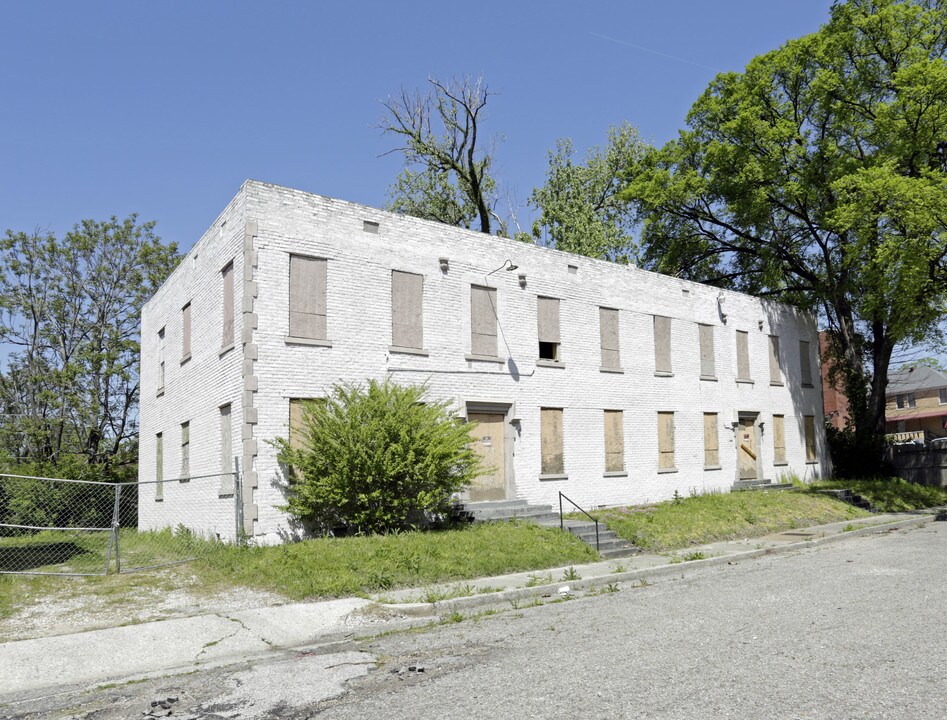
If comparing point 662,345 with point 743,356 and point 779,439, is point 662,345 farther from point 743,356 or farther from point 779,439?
point 779,439

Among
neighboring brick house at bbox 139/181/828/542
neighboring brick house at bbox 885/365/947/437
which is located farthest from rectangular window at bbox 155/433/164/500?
neighboring brick house at bbox 885/365/947/437

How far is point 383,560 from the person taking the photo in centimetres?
1306

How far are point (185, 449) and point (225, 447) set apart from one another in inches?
134

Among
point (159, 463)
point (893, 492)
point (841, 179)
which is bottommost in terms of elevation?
point (893, 492)

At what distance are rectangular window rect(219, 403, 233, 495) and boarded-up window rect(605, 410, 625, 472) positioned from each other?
33.8 ft

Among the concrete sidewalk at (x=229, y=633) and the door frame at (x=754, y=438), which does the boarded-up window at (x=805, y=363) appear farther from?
the concrete sidewalk at (x=229, y=633)

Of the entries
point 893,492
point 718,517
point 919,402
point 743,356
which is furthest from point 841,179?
point 919,402

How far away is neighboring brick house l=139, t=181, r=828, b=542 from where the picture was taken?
16.0 metres

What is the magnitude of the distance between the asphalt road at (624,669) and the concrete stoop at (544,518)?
228 inches

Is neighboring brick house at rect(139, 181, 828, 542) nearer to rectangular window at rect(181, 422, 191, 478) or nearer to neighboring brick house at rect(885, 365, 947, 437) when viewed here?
rectangular window at rect(181, 422, 191, 478)

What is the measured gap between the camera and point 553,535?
637 inches

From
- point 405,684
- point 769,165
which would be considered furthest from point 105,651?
point 769,165

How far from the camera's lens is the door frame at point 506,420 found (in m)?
18.9

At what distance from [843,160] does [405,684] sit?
27.1m
